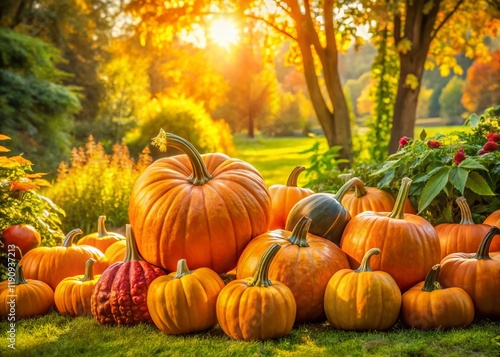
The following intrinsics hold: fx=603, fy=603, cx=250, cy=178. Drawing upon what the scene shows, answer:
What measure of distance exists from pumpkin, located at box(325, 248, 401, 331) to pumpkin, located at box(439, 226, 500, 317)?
1.27ft

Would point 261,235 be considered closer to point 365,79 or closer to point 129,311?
point 129,311

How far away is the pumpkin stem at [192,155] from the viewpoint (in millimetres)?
3525

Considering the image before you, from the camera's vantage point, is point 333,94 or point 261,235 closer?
point 261,235

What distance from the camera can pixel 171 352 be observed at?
2.91 meters

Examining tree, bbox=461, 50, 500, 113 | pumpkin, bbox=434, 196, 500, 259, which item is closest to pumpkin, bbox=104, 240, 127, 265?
pumpkin, bbox=434, 196, 500, 259

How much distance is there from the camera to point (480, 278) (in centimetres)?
329

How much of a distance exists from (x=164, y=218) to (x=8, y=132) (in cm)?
800

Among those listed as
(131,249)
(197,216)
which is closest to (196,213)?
(197,216)

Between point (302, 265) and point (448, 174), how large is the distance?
4.14ft

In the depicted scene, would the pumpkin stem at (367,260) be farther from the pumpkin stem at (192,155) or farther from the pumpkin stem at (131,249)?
the pumpkin stem at (131,249)

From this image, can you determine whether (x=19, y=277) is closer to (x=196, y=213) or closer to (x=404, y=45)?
(x=196, y=213)

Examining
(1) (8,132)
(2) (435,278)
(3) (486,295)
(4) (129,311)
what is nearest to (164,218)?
(4) (129,311)

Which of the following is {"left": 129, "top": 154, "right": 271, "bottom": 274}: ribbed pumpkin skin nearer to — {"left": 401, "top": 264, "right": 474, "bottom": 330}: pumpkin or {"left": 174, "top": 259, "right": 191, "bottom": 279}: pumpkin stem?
{"left": 174, "top": 259, "right": 191, "bottom": 279}: pumpkin stem

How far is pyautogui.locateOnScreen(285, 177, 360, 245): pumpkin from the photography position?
3705mm
